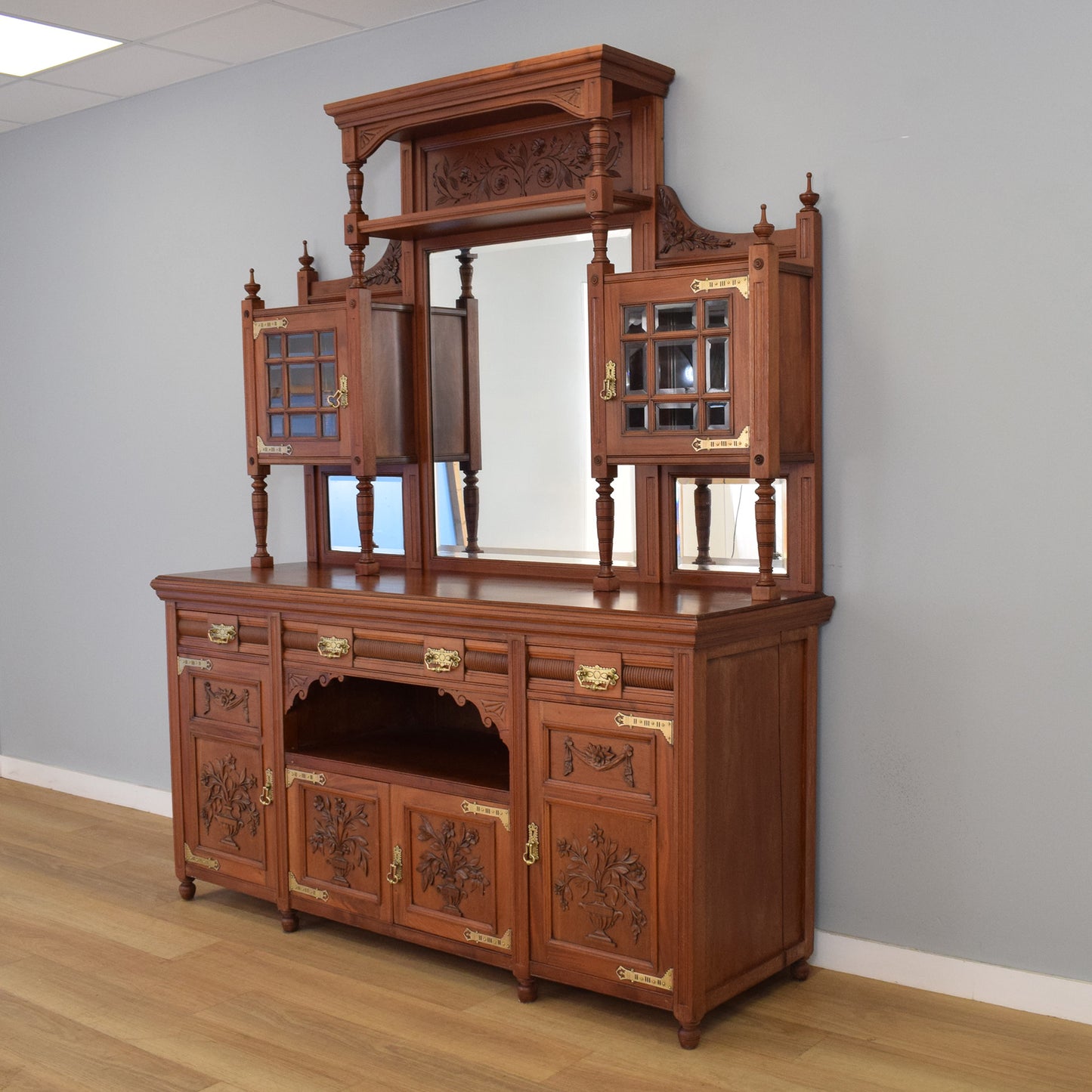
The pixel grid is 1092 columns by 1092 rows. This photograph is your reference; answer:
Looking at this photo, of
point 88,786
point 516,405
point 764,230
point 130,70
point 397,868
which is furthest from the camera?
point 88,786

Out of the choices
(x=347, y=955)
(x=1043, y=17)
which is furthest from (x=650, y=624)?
(x=1043, y=17)

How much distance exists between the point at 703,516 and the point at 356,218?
1.45 m

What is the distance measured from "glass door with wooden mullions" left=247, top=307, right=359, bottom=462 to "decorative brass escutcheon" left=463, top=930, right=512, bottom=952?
149cm

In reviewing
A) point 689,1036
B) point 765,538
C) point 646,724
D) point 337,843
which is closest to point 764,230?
point 765,538

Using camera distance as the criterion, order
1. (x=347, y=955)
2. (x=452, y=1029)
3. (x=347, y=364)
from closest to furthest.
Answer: (x=452, y=1029)
(x=347, y=955)
(x=347, y=364)

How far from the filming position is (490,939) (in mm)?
3383

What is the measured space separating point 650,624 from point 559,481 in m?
0.99

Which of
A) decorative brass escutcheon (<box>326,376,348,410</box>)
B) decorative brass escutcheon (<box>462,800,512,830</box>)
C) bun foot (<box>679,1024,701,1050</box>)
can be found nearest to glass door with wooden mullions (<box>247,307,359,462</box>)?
decorative brass escutcheon (<box>326,376,348,410</box>)

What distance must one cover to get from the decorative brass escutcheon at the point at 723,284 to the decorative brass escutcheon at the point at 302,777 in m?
1.74

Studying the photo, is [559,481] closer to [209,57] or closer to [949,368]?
[949,368]

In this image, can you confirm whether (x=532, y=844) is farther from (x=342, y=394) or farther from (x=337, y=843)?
(x=342, y=394)

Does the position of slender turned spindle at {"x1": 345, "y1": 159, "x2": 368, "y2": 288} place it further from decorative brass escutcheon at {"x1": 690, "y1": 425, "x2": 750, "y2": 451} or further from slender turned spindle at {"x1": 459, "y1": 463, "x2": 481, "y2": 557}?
decorative brass escutcheon at {"x1": 690, "y1": 425, "x2": 750, "y2": 451}

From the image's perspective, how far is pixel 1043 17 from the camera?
300 centimetres

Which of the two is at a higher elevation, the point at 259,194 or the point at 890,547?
the point at 259,194
